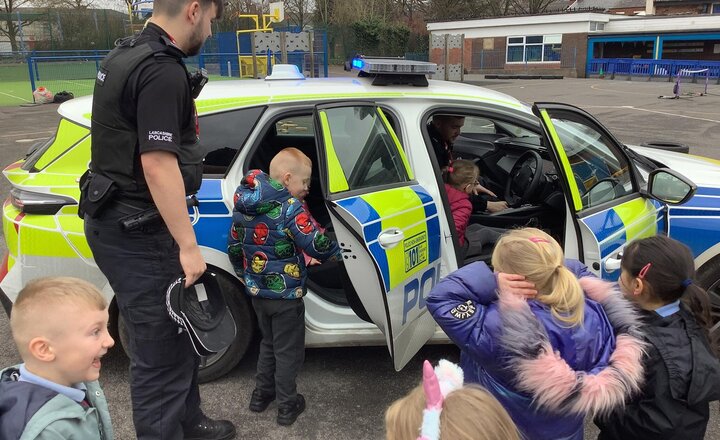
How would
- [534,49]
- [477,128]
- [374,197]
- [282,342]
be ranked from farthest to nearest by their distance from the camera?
[534,49] → [477,128] → [282,342] → [374,197]

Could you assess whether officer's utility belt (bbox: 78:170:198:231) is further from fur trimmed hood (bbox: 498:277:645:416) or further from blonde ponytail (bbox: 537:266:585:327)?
blonde ponytail (bbox: 537:266:585:327)

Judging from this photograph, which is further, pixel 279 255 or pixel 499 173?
pixel 499 173


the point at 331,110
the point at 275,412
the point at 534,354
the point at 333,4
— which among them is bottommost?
the point at 275,412

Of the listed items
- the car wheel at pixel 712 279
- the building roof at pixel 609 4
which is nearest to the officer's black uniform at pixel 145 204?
the car wheel at pixel 712 279

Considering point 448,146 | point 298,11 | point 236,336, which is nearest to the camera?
point 236,336

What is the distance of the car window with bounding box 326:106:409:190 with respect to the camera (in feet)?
8.67

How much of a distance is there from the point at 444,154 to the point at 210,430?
230cm

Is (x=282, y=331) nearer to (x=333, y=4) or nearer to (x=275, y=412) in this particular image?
(x=275, y=412)

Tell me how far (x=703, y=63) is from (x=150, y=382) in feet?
113

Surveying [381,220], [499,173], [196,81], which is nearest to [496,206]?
[499,173]

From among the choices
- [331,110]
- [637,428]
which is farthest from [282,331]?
[637,428]

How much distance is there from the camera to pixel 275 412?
9.32ft

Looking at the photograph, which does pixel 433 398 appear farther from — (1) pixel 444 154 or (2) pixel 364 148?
(1) pixel 444 154

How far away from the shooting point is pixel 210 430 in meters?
2.60
